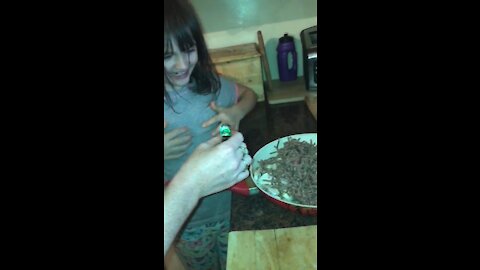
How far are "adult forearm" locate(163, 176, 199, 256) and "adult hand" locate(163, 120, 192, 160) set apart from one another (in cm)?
4

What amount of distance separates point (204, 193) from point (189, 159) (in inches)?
2.4

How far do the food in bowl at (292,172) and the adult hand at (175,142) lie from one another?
130 mm

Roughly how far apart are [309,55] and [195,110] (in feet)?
0.63

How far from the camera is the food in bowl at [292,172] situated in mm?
480

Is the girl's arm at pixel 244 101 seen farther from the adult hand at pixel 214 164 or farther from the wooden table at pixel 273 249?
the wooden table at pixel 273 249

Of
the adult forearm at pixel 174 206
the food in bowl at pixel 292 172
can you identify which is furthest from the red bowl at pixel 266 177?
the adult forearm at pixel 174 206

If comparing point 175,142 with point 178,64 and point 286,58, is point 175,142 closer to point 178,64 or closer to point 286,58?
point 178,64

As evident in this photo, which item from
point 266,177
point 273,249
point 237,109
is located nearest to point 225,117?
point 237,109

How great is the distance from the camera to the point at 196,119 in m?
0.46

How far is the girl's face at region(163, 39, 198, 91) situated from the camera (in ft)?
1.30

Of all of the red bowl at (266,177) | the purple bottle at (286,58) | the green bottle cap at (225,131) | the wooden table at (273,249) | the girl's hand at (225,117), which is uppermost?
the purple bottle at (286,58)
